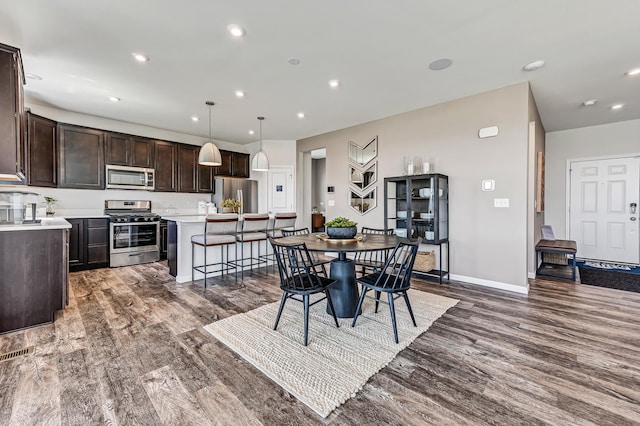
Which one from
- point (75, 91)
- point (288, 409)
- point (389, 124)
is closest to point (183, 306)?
point (288, 409)

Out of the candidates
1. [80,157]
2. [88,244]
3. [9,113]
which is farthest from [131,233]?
[9,113]

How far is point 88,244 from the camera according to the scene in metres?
4.77

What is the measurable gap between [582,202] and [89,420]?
7922mm

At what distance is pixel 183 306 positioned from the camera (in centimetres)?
314

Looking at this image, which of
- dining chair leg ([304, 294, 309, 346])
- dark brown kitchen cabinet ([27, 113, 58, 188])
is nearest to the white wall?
dining chair leg ([304, 294, 309, 346])

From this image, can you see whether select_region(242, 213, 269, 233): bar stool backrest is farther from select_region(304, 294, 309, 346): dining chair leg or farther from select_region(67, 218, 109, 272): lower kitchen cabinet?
select_region(67, 218, 109, 272): lower kitchen cabinet

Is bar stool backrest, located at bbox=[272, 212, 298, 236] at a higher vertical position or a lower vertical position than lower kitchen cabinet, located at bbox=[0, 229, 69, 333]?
higher

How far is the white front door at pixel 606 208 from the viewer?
523 centimetres

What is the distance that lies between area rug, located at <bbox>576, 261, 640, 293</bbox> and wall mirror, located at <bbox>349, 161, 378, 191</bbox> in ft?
11.6

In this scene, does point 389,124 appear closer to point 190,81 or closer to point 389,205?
point 389,205

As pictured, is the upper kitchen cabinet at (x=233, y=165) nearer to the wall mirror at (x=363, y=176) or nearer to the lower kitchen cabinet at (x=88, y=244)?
the lower kitchen cabinet at (x=88, y=244)

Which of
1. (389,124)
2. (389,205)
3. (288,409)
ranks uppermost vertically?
(389,124)

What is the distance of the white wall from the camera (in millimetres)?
5219

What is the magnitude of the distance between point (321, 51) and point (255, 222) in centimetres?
253
